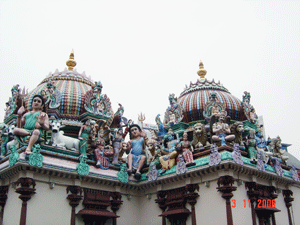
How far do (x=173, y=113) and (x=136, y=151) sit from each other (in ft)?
14.7

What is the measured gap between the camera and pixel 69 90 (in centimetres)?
2611

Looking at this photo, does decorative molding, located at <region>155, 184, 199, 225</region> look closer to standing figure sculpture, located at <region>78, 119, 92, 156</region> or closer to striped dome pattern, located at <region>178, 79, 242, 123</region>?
standing figure sculpture, located at <region>78, 119, 92, 156</region>

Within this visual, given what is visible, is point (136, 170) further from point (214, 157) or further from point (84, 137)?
point (214, 157)

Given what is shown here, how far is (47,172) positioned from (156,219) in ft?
25.4

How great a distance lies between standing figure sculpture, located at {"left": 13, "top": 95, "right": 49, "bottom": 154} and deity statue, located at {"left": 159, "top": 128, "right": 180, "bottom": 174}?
25.5 feet

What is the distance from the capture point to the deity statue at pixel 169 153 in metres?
20.6

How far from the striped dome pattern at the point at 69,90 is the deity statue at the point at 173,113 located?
22.6 feet

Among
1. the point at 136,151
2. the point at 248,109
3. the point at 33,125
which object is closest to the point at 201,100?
the point at 248,109

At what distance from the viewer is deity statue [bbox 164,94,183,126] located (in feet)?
80.9

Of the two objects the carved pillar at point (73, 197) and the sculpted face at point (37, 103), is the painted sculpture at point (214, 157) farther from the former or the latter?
the sculpted face at point (37, 103)

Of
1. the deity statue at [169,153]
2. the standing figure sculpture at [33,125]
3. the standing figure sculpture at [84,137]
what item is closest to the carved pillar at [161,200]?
the deity statue at [169,153]
